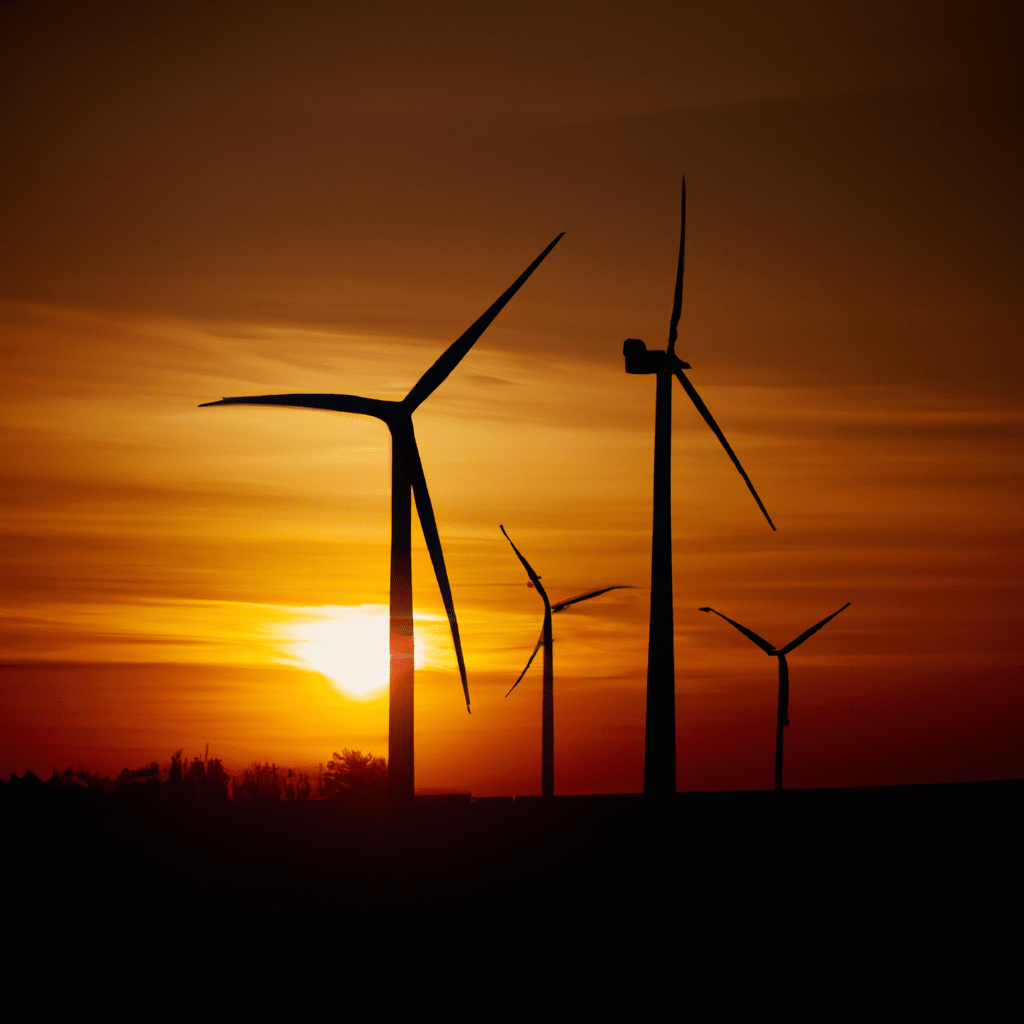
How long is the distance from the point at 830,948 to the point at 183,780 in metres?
84.6

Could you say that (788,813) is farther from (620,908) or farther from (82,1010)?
(82,1010)

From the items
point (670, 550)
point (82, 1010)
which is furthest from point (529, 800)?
point (82, 1010)

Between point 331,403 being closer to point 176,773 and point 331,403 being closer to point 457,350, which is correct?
point 457,350

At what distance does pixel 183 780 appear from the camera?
120 m

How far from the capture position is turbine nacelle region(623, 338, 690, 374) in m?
64.2

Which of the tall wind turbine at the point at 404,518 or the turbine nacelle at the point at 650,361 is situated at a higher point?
the turbine nacelle at the point at 650,361

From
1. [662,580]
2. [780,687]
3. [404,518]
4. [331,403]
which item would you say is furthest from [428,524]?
[780,687]

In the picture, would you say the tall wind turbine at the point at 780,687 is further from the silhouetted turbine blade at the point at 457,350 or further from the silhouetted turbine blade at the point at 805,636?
the silhouetted turbine blade at the point at 457,350

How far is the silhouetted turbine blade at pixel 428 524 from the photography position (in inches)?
1877

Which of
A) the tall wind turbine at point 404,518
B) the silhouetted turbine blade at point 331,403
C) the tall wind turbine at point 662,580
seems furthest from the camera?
the tall wind turbine at point 662,580

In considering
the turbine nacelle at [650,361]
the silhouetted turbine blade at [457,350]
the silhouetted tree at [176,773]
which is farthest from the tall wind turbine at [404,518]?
the silhouetted tree at [176,773]

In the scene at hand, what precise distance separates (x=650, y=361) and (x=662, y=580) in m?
11.4

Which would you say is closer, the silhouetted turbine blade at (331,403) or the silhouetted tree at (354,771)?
the silhouetted turbine blade at (331,403)

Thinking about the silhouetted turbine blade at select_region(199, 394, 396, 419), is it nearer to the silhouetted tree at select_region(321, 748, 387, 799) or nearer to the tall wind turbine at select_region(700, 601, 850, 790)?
the tall wind turbine at select_region(700, 601, 850, 790)
